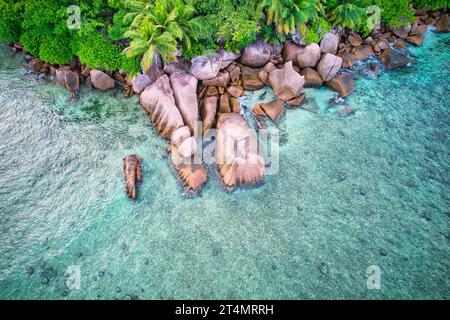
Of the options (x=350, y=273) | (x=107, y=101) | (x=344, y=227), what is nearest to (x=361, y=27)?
(x=344, y=227)

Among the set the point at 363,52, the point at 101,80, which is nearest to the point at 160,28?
the point at 101,80

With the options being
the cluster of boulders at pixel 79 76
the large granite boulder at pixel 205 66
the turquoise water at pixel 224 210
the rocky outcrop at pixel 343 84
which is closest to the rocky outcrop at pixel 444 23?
the turquoise water at pixel 224 210

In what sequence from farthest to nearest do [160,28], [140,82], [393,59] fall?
[393,59] → [140,82] → [160,28]

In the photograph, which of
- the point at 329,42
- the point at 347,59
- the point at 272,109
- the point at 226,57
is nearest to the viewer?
the point at 272,109

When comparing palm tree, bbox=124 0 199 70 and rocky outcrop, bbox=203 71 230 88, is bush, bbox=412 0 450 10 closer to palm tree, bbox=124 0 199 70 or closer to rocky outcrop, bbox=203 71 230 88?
rocky outcrop, bbox=203 71 230 88

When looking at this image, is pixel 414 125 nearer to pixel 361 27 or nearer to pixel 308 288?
pixel 361 27


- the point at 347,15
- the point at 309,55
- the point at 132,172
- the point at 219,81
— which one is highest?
the point at 347,15

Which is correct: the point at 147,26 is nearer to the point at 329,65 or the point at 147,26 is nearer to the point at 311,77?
the point at 311,77

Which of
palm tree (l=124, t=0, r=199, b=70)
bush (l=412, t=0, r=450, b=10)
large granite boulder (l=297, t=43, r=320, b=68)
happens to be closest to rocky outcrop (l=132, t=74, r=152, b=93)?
palm tree (l=124, t=0, r=199, b=70)
